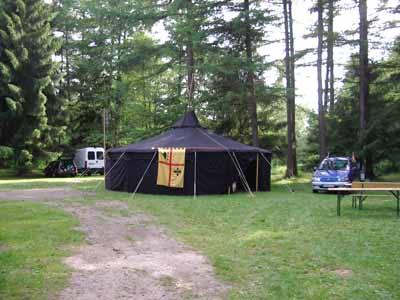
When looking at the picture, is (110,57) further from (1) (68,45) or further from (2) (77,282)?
(2) (77,282)

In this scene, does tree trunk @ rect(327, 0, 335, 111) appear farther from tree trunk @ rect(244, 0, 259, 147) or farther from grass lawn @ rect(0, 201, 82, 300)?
grass lawn @ rect(0, 201, 82, 300)

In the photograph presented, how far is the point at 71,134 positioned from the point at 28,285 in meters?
29.7

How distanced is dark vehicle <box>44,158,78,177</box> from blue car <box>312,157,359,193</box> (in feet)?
55.1

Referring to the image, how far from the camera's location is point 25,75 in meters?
27.5

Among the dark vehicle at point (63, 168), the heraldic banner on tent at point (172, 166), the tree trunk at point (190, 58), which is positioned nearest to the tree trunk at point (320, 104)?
the tree trunk at point (190, 58)

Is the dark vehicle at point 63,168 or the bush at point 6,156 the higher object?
the bush at point 6,156

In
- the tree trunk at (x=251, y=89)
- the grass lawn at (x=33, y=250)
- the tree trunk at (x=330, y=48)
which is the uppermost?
the tree trunk at (x=330, y=48)

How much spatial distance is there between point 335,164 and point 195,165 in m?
5.84

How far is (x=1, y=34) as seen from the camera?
26328 mm

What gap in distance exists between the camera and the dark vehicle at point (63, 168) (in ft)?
87.9

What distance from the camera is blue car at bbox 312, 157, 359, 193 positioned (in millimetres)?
15431

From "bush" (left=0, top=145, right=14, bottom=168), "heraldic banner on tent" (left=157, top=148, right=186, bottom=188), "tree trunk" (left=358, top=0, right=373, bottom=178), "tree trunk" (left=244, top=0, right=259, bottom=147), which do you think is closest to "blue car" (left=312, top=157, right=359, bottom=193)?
"tree trunk" (left=358, top=0, right=373, bottom=178)

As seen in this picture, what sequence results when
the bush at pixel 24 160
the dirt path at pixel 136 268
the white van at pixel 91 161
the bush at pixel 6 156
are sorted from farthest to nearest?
the white van at pixel 91 161
the bush at pixel 24 160
the bush at pixel 6 156
the dirt path at pixel 136 268

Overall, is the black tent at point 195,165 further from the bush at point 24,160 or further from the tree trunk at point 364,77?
the bush at point 24,160
